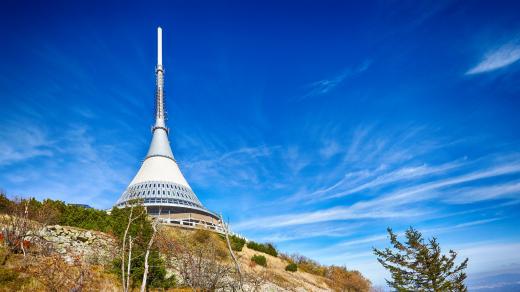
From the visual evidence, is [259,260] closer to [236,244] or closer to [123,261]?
[236,244]

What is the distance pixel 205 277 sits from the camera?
54.4ft

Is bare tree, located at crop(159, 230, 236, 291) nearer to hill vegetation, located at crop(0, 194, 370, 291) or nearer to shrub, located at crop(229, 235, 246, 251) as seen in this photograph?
hill vegetation, located at crop(0, 194, 370, 291)

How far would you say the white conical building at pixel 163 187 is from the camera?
2015 inches

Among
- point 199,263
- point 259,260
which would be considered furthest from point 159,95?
point 199,263

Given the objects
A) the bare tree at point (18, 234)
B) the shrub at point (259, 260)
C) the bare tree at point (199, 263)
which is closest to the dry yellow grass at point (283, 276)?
the shrub at point (259, 260)

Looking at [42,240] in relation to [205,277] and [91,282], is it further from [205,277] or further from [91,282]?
[205,277]

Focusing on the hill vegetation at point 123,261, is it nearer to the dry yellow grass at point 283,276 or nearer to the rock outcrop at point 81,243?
the dry yellow grass at point 283,276

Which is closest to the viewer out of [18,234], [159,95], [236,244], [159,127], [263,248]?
[18,234]

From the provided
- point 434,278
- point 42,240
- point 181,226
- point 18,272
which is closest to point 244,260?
point 181,226

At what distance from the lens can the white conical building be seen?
5119cm

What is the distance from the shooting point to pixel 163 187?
5794 centimetres

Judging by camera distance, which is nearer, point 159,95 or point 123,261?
point 123,261

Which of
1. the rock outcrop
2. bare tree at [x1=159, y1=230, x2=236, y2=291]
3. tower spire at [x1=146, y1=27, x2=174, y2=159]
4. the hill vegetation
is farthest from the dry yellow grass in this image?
tower spire at [x1=146, y1=27, x2=174, y2=159]

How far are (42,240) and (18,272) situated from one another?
4.45m
